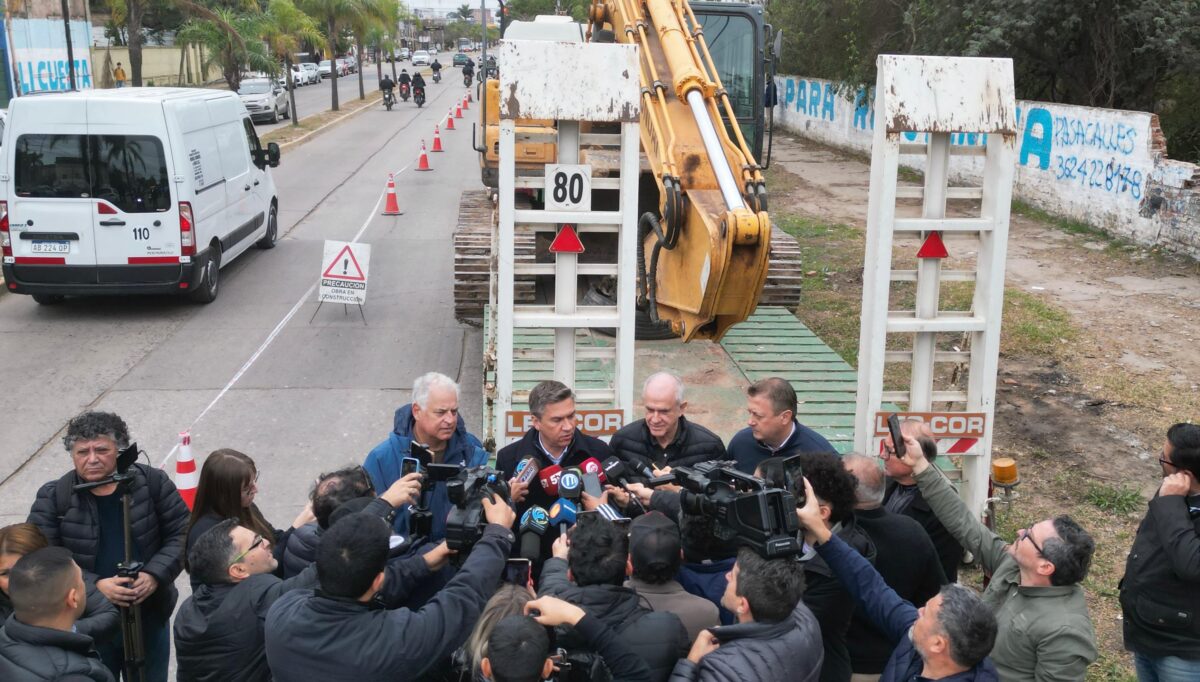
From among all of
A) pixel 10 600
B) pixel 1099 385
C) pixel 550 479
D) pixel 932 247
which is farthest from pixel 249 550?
pixel 1099 385

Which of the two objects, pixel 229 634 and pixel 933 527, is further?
pixel 933 527

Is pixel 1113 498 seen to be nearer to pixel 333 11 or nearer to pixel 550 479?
pixel 550 479

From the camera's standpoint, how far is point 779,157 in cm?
2922

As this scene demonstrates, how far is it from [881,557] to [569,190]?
104 inches

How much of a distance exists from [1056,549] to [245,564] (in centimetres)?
296

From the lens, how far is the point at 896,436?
14.6 feet

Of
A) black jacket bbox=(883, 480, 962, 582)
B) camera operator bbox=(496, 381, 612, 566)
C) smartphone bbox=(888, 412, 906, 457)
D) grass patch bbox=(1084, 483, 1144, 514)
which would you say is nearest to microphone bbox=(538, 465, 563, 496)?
camera operator bbox=(496, 381, 612, 566)

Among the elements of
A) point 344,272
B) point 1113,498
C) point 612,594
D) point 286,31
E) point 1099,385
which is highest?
point 286,31

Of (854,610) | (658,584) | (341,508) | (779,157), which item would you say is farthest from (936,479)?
(779,157)

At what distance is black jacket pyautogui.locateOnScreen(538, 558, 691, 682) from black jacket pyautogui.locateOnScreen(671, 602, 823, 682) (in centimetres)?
6

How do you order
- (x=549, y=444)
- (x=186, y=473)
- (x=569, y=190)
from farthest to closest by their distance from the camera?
1. (x=186, y=473)
2. (x=569, y=190)
3. (x=549, y=444)

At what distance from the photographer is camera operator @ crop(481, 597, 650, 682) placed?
312 cm

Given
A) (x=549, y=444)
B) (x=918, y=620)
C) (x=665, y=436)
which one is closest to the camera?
(x=918, y=620)

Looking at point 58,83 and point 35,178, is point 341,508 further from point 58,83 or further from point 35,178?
point 58,83
